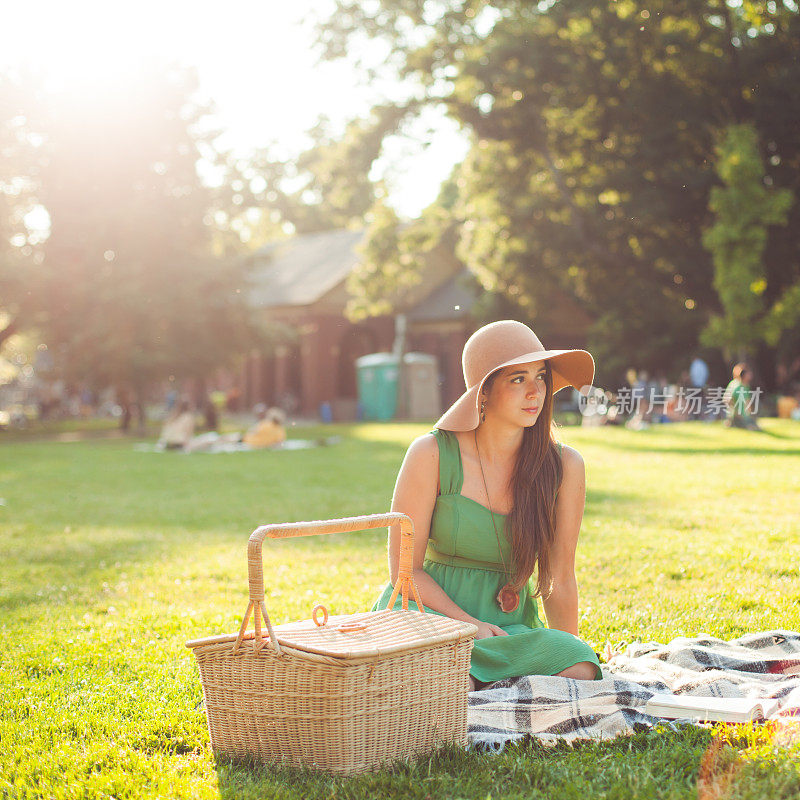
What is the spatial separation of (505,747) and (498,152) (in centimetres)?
2443

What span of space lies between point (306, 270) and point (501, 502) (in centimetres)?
3792

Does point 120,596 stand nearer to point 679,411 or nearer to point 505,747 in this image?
point 505,747

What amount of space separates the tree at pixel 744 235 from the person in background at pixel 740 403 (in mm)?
1751

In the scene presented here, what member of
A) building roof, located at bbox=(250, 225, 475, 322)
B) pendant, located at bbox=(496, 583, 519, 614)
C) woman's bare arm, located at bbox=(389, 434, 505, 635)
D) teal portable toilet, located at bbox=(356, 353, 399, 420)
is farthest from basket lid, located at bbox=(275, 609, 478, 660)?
building roof, located at bbox=(250, 225, 475, 322)

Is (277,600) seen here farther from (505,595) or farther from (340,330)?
(340,330)

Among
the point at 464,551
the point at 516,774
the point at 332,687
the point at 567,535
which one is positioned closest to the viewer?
the point at 332,687

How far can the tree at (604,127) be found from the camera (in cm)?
2227

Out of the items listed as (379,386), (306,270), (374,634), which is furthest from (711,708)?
(306,270)

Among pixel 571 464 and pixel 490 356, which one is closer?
pixel 490 356

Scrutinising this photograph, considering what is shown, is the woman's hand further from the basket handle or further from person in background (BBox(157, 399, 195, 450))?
person in background (BBox(157, 399, 195, 450))

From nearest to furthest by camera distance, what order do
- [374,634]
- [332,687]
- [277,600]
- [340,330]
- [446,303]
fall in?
[332,687] → [374,634] → [277,600] → [446,303] → [340,330]

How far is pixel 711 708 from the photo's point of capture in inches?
134

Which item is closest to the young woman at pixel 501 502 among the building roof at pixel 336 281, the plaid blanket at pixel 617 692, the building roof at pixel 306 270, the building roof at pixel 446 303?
the plaid blanket at pixel 617 692

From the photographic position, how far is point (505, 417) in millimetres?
3895
